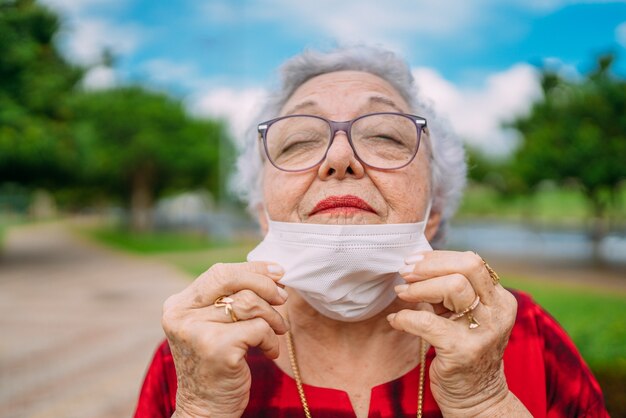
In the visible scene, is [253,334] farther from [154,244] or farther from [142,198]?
[142,198]

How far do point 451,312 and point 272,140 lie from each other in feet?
2.88

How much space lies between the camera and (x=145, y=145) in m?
24.7

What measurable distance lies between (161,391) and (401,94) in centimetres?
141

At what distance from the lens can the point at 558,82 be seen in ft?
38.2

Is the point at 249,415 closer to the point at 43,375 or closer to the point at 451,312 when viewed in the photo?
the point at 451,312

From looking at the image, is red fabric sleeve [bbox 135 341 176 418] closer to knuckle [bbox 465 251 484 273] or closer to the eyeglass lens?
the eyeglass lens

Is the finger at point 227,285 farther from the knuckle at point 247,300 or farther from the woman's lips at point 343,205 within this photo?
the woman's lips at point 343,205

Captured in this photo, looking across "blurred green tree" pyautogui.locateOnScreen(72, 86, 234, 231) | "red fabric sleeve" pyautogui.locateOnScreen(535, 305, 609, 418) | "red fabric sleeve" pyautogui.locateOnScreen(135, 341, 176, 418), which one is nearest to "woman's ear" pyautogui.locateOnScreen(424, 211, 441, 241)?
"red fabric sleeve" pyautogui.locateOnScreen(535, 305, 609, 418)

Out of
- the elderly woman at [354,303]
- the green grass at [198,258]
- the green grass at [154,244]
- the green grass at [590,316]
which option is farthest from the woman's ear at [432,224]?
the green grass at [154,244]

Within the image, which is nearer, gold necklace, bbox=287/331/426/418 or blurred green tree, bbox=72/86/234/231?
gold necklace, bbox=287/331/426/418

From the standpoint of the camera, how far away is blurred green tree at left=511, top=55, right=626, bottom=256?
30.4ft

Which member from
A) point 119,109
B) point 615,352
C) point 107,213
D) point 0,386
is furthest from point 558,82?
point 107,213

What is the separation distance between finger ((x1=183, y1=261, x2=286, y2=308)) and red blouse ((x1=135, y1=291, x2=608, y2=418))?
1.49 ft

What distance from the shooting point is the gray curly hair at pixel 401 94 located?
6.28 ft
